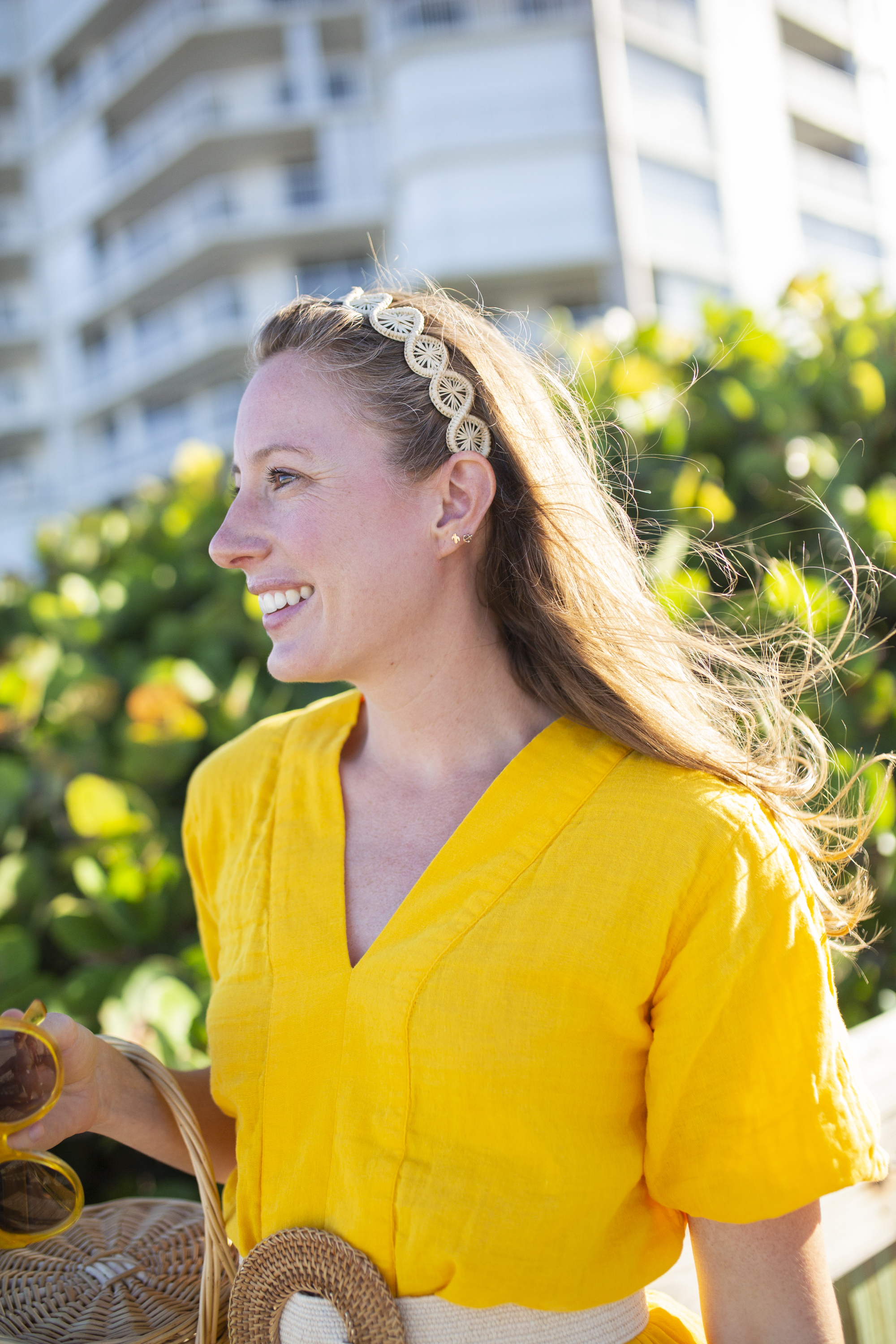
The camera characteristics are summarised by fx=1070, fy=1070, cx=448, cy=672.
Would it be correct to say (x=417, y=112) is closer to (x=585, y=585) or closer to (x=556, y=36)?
(x=556, y=36)

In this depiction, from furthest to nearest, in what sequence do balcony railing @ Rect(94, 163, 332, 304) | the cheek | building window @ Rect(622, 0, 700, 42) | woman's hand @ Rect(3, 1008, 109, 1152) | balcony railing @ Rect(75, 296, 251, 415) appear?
balcony railing @ Rect(75, 296, 251, 415) < balcony railing @ Rect(94, 163, 332, 304) < building window @ Rect(622, 0, 700, 42) < the cheek < woman's hand @ Rect(3, 1008, 109, 1152)

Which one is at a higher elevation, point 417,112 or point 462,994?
point 417,112

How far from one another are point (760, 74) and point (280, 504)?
34.9m

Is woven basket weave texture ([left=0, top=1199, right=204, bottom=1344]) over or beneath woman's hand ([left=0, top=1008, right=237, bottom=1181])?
beneath

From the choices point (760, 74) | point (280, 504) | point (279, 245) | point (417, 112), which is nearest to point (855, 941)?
point (280, 504)

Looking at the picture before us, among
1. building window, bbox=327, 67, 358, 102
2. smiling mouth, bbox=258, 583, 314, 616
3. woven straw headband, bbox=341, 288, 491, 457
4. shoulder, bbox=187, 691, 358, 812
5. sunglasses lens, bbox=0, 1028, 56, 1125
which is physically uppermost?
building window, bbox=327, 67, 358, 102

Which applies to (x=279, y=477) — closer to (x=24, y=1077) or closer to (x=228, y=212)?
(x=24, y=1077)

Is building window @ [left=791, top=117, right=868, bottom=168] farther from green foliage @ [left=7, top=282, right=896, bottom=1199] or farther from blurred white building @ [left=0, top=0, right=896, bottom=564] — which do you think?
green foliage @ [left=7, top=282, right=896, bottom=1199]

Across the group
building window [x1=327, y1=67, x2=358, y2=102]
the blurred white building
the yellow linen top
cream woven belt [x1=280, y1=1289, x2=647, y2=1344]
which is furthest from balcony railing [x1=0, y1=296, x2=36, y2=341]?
cream woven belt [x1=280, y1=1289, x2=647, y2=1344]

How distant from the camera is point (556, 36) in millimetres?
24781

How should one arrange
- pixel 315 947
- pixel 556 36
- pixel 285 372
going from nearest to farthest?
pixel 315 947 < pixel 285 372 < pixel 556 36

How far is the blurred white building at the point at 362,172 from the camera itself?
24922 millimetres

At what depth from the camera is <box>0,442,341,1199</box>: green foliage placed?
216cm

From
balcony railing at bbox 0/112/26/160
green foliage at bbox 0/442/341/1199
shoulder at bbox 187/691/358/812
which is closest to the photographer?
shoulder at bbox 187/691/358/812
